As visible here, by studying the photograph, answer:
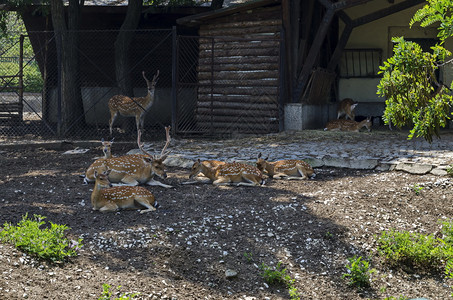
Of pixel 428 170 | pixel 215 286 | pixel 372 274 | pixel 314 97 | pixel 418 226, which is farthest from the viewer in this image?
pixel 314 97

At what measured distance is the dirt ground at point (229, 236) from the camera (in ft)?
20.4

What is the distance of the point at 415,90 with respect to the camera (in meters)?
6.08

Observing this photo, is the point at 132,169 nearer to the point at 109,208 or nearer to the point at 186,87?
the point at 109,208

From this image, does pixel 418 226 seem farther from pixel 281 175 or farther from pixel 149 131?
pixel 149 131

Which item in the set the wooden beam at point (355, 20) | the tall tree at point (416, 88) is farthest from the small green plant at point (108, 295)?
the wooden beam at point (355, 20)

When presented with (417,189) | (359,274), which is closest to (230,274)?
(359,274)

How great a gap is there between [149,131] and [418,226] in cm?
1009

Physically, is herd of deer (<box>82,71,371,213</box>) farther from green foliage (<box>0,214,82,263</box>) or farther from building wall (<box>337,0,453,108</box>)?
building wall (<box>337,0,453,108</box>)

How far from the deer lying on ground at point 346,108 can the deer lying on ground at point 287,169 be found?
7304 mm

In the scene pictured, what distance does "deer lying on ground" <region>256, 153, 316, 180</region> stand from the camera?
33.8 feet

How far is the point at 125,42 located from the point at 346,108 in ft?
19.5

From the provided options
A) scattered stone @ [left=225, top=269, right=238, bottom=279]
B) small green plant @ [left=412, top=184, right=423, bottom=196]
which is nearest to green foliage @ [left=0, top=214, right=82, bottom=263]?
scattered stone @ [left=225, top=269, right=238, bottom=279]

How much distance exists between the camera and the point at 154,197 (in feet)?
28.4

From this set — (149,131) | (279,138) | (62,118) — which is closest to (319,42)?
(279,138)
